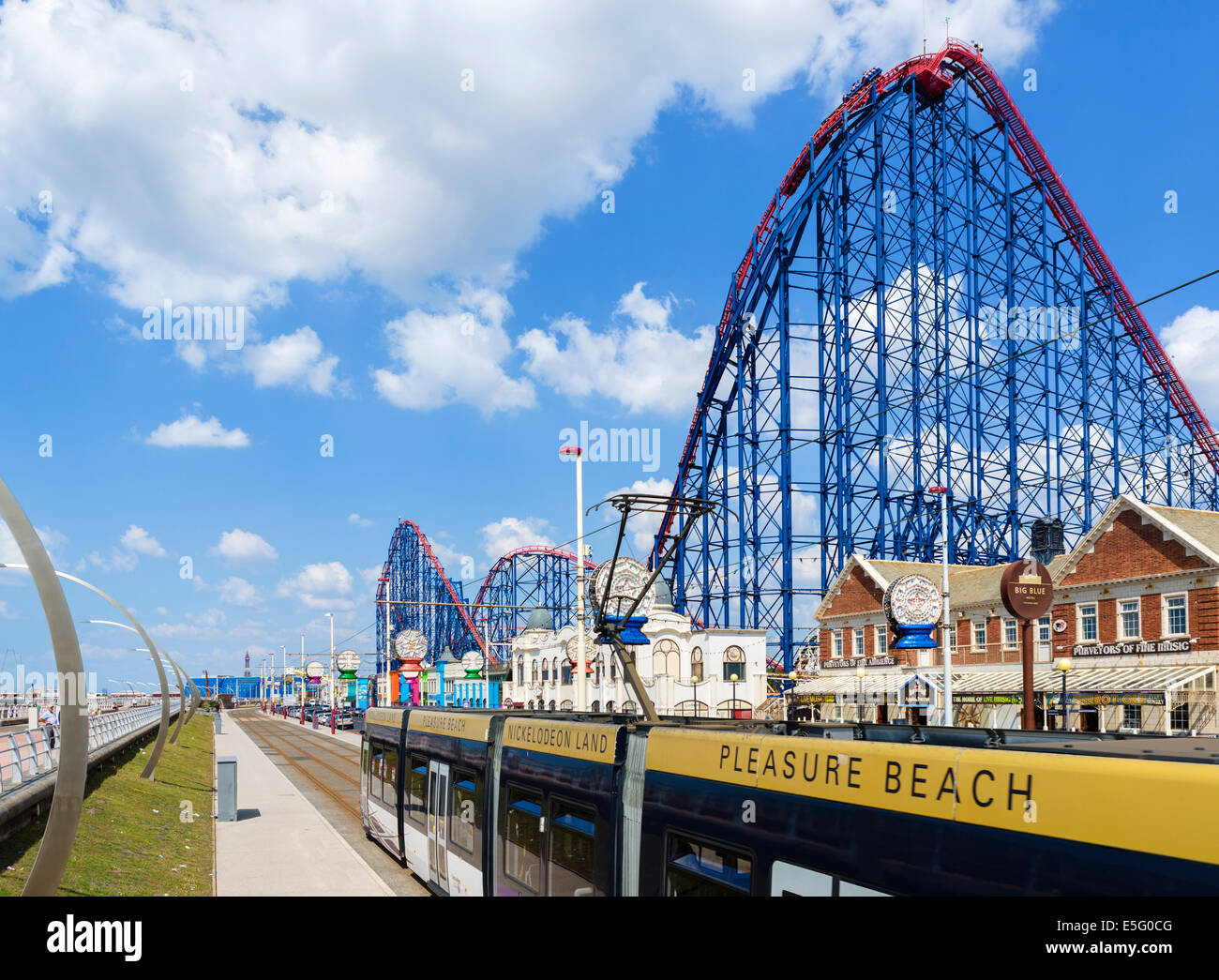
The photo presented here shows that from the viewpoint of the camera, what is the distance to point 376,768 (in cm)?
1784

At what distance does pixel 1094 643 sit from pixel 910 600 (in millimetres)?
6504

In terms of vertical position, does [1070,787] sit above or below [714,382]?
below

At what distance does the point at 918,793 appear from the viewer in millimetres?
4848

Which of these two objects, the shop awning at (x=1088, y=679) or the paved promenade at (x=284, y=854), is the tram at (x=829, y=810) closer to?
the paved promenade at (x=284, y=854)

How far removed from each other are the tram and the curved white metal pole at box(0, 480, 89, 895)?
4.19 m

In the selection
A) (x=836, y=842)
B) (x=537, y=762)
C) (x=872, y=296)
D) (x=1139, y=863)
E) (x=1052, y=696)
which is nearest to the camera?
(x=1139, y=863)

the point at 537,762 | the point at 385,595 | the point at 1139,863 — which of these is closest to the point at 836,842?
the point at 1139,863

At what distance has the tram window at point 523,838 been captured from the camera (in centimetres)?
931

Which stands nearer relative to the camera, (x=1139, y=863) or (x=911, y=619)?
(x=1139, y=863)

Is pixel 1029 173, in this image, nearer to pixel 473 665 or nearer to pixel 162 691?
pixel 162 691

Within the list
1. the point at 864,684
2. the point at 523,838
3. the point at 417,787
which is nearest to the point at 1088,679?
the point at 864,684

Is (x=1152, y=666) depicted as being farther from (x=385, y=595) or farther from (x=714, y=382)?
(x=385, y=595)

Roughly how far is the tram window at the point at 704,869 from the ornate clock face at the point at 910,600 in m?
30.1
